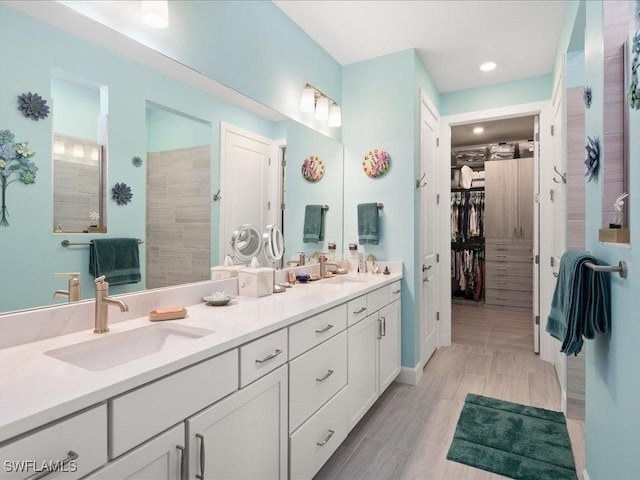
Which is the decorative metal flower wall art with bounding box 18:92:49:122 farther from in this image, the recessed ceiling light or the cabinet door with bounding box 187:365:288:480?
the recessed ceiling light

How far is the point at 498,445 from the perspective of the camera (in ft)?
6.64

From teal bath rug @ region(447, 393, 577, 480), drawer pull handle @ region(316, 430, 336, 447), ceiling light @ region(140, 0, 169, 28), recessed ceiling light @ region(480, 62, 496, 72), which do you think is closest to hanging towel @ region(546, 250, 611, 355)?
teal bath rug @ region(447, 393, 577, 480)

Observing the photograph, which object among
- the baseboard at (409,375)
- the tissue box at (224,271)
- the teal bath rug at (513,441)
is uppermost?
the tissue box at (224,271)

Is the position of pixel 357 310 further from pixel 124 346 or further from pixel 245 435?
pixel 124 346

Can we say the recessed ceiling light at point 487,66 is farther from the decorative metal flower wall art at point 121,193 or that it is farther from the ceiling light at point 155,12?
the decorative metal flower wall art at point 121,193

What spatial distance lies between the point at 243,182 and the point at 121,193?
2.39ft

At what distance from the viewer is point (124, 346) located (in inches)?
48.5

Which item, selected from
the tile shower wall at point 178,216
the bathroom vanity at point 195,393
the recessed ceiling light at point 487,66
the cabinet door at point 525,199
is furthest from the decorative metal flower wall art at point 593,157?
the cabinet door at point 525,199

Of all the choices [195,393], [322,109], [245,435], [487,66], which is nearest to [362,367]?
[245,435]

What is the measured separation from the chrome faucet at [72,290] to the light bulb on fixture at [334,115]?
7.40ft

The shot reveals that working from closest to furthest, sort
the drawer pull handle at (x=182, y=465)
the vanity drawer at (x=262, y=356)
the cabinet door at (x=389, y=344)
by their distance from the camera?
1. the drawer pull handle at (x=182, y=465)
2. the vanity drawer at (x=262, y=356)
3. the cabinet door at (x=389, y=344)

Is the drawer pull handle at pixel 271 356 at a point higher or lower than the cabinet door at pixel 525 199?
lower

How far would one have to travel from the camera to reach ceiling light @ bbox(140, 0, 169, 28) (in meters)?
1.47

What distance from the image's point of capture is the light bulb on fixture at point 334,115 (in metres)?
2.99
